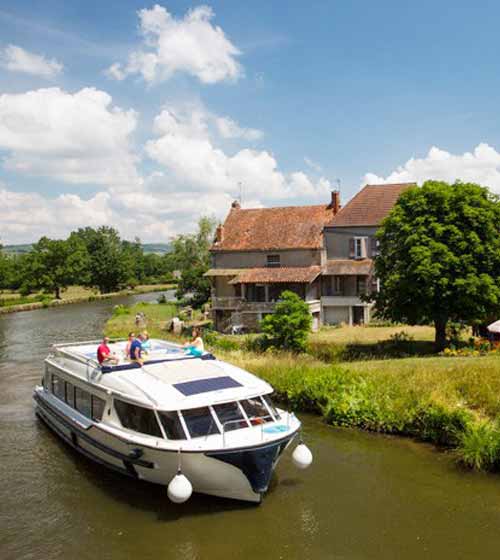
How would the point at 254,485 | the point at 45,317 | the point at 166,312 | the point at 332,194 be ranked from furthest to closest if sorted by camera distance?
1. the point at 45,317
2. the point at 166,312
3. the point at 332,194
4. the point at 254,485

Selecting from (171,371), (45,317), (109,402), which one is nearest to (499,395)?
(171,371)

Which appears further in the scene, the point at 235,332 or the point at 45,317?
the point at 45,317

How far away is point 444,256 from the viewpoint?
26.7m

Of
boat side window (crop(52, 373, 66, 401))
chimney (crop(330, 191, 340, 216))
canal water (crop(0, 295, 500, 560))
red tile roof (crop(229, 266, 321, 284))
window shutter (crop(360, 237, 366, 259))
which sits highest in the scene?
chimney (crop(330, 191, 340, 216))

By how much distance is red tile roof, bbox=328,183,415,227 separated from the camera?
4091cm

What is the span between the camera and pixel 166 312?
183 ft

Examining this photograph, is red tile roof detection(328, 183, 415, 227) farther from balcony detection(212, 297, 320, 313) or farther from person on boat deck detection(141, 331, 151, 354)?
person on boat deck detection(141, 331, 151, 354)

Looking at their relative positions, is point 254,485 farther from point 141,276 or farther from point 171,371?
point 141,276

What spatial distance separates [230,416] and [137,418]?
8.13 feet

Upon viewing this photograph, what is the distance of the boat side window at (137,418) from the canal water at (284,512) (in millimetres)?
1796

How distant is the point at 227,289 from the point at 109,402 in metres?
30.1

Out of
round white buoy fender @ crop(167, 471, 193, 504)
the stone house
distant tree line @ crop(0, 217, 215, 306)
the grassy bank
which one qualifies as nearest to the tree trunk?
the grassy bank

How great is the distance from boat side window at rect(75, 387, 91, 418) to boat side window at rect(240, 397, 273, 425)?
5553 millimetres

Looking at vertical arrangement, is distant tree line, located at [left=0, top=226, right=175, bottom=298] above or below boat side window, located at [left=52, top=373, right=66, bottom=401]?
above
